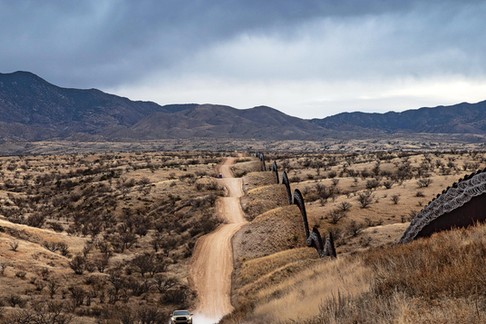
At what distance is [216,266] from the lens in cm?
2903

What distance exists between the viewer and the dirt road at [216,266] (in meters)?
22.7

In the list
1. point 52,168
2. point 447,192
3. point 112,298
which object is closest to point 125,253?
point 112,298

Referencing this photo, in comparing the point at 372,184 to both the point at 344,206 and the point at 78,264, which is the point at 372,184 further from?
the point at 78,264

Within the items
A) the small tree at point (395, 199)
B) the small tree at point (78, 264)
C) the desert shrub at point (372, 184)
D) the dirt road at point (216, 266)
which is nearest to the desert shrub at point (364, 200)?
the small tree at point (395, 199)

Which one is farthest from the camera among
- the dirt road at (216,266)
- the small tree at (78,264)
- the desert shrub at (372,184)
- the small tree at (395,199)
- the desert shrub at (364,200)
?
the desert shrub at (372,184)

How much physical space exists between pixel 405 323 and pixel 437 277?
1922 mm

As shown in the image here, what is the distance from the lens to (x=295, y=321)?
28.2 ft

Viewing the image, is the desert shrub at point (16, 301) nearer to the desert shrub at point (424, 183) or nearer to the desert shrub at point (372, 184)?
the desert shrub at point (424, 183)

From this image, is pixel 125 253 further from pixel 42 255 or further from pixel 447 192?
pixel 447 192

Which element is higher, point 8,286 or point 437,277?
point 437,277

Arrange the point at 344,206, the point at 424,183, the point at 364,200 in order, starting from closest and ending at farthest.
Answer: the point at 344,206, the point at 364,200, the point at 424,183

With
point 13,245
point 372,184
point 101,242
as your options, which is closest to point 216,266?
point 101,242

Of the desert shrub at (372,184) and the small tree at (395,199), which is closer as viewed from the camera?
the small tree at (395,199)

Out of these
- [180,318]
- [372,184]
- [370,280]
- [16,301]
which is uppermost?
[370,280]
